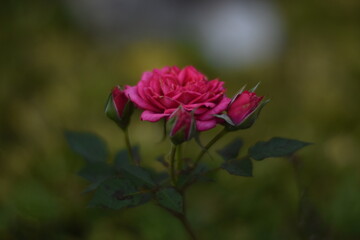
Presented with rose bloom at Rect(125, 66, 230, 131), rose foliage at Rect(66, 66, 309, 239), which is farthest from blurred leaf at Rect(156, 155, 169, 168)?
rose bloom at Rect(125, 66, 230, 131)

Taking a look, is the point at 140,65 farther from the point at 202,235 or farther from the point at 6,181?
the point at 202,235

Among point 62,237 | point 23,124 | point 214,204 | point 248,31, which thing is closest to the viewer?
point 62,237

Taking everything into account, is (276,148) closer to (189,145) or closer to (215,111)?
(215,111)

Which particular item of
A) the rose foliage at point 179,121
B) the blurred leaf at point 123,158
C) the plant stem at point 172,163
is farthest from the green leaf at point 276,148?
the blurred leaf at point 123,158

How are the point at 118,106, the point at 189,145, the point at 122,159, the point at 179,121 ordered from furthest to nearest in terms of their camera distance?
the point at 189,145, the point at 122,159, the point at 118,106, the point at 179,121

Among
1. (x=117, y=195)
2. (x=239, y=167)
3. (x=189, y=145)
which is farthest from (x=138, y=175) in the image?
(x=189, y=145)

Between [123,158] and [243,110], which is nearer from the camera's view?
[243,110]

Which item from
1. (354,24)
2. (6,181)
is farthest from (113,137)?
(354,24)
